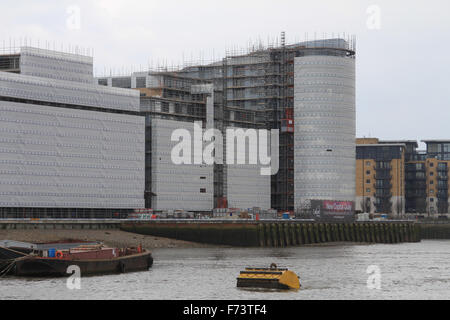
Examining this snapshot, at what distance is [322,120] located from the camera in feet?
604

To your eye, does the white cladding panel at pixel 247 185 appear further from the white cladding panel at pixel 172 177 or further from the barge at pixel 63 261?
the barge at pixel 63 261

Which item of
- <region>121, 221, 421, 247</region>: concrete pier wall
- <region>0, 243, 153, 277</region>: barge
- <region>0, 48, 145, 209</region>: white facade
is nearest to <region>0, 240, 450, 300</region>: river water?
<region>0, 243, 153, 277</region>: barge

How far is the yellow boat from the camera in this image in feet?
225

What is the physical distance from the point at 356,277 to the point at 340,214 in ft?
277

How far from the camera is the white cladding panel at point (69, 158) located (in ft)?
449

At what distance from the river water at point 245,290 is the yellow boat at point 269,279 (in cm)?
95

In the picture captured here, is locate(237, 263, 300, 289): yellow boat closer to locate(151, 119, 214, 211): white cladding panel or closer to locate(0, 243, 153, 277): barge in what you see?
locate(0, 243, 153, 277): barge

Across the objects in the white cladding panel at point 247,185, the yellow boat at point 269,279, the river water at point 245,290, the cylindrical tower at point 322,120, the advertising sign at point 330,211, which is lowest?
the river water at point 245,290

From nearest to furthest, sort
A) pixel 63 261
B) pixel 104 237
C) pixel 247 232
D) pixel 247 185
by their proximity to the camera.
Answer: pixel 63 261 < pixel 104 237 < pixel 247 232 < pixel 247 185

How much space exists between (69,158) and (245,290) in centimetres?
8116

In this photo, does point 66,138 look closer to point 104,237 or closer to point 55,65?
point 55,65

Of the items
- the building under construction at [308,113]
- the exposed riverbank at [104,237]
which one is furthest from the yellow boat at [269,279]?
the building under construction at [308,113]

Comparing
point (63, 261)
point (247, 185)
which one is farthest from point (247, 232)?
point (63, 261)

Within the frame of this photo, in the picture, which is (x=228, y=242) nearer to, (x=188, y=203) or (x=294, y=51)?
(x=188, y=203)
